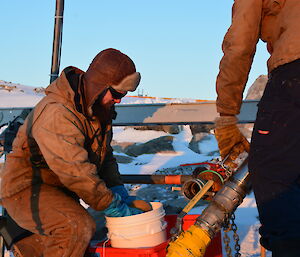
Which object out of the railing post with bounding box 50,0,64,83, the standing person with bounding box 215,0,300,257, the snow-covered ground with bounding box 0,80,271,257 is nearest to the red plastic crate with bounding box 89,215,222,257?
the standing person with bounding box 215,0,300,257

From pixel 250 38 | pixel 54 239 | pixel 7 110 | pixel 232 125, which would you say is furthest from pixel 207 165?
pixel 7 110

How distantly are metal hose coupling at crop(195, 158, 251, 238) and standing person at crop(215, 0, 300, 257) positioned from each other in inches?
11.9

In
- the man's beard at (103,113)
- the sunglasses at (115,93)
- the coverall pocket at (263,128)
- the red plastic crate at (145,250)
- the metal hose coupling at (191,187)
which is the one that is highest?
the coverall pocket at (263,128)

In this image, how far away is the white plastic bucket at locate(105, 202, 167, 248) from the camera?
2576 mm

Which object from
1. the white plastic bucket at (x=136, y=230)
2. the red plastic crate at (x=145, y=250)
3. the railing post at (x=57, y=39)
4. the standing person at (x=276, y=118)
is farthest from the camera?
the railing post at (x=57, y=39)

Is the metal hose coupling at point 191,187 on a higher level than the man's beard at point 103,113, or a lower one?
lower

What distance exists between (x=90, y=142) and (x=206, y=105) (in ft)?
3.64

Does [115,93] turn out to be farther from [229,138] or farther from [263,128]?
[263,128]

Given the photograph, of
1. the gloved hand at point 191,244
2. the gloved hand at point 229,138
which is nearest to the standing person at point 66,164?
the gloved hand at point 191,244

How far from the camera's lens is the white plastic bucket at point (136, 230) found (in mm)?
2576

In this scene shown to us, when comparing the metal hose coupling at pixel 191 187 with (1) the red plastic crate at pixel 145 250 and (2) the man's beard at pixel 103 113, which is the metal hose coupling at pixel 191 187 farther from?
(2) the man's beard at pixel 103 113

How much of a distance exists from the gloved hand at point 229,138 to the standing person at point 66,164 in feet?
2.73

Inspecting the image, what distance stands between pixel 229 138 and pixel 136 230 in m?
0.82

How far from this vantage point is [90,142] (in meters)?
2.98
